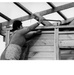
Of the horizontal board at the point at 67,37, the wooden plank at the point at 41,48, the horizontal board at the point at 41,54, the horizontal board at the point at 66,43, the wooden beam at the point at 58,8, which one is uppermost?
the wooden beam at the point at 58,8

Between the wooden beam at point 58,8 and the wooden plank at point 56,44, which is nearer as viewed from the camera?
the wooden plank at point 56,44

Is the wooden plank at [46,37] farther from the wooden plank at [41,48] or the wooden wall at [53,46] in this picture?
the wooden plank at [41,48]

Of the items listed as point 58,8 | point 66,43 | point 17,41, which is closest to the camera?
point 66,43

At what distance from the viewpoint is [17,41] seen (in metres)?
5.79

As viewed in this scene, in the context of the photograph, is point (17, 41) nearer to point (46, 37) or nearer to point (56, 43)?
point (46, 37)

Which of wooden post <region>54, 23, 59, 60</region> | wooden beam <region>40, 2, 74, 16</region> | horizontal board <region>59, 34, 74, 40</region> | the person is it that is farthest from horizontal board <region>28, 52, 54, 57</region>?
wooden beam <region>40, 2, 74, 16</region>

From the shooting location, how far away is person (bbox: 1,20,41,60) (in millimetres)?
5602

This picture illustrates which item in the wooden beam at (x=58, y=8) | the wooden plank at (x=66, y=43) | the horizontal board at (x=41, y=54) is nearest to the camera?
the wooden plank at (x=66, y=43)

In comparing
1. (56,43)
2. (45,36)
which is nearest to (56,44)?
(56,43)

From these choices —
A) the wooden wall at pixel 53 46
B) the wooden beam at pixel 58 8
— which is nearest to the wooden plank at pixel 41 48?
the wooden wall at pixel 53 46

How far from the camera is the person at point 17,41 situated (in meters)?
5.60

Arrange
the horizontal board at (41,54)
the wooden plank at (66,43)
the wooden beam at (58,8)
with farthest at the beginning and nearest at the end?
the wooden beam at (58,8), the horizontal board at (41,54), the wooden plank at (66,43)

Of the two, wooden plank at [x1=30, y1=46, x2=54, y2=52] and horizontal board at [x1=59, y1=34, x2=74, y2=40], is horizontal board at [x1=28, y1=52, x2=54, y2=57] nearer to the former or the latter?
wooden plank at [x1=30, y1=46, x2=54, y2=52]
